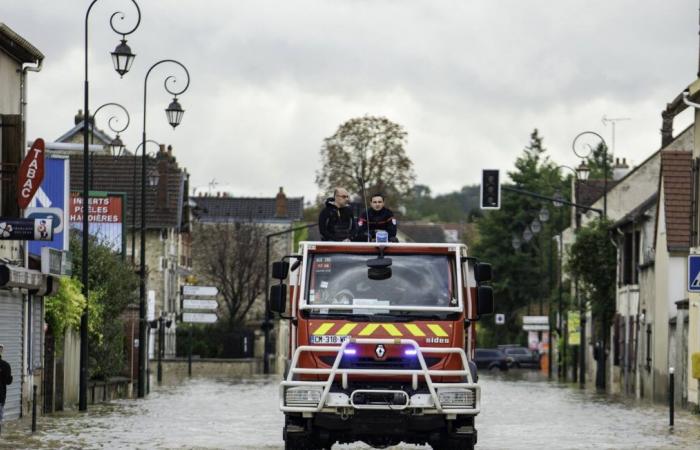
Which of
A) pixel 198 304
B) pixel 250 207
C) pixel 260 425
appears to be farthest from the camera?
pixel 250 207

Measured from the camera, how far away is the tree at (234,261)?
331 feet

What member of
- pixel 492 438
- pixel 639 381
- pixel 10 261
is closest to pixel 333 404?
pixel 492 438

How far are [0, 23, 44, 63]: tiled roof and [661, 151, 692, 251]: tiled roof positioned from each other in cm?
1810

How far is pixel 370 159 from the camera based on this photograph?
306 feet

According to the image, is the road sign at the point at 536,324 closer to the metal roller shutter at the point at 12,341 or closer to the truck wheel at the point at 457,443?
the metal roller shutter at the point at 12,341

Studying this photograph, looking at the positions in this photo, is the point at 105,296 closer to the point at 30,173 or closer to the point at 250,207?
the point at 30,173

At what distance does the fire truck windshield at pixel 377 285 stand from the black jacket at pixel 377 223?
1.17 metres

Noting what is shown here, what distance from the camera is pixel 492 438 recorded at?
27.2 m

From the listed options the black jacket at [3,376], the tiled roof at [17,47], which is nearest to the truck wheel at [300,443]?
the black jacket at [3,376]

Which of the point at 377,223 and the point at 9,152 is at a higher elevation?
the point at 9,152

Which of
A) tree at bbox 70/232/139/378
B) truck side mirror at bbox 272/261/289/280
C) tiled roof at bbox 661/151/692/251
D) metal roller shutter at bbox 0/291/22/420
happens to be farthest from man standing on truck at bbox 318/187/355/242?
tiled roof at bbox 661/151/692/251

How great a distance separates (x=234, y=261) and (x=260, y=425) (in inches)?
2856

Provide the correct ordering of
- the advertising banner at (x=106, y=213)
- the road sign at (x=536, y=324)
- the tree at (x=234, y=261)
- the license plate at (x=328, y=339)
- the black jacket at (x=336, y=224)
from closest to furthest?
the license plate at (x=328, y=339) → the black jacket at (x=336, y=224) → the advertising banner at (x=106, y=213) → the road sign at (x=536, y=324) → the tree at (x=234, y=261)

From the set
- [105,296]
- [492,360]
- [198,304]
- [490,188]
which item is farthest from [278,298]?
[492,360]
